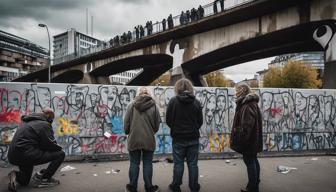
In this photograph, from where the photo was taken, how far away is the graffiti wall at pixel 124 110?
693 cm

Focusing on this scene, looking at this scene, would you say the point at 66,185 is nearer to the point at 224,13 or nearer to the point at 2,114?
the point at 2,114

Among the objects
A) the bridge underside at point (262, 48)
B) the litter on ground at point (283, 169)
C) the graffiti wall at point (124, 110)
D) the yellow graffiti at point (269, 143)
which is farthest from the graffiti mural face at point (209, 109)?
the bridge underside at point (262, 48)

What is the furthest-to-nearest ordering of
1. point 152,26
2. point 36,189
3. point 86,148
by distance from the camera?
point 152,26, point 86,148, point 36,189

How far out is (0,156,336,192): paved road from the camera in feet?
16.2

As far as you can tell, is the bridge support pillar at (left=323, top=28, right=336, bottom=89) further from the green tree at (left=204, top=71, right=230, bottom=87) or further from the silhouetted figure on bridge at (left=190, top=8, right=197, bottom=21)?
the green tree at (left=204, top=71, right=230, bottom=87)

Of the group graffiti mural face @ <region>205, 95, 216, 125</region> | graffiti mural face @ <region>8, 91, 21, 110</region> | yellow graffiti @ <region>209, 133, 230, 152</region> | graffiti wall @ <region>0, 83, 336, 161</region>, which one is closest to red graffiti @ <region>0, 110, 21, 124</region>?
graffiti wall @ <region>0, 83, 336, 161</region>

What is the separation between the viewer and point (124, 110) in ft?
24.8

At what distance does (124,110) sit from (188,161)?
136 inches

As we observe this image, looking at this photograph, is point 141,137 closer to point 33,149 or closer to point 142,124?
point 142,124

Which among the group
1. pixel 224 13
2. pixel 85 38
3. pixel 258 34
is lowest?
pixel 258 34

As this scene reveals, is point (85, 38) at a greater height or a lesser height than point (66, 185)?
greater

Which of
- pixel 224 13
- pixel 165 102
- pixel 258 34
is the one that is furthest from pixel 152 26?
pixel 165 102

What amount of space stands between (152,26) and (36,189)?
23.3 m

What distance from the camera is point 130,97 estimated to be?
7621mm
